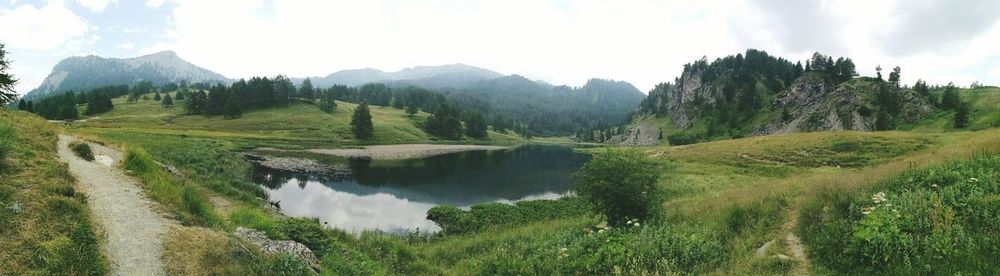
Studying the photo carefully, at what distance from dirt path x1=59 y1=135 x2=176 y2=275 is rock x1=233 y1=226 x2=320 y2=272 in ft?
6.62

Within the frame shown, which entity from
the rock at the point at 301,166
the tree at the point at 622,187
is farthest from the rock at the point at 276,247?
the rock at the point at 301,166

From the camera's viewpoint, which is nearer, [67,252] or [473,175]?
[67,252]

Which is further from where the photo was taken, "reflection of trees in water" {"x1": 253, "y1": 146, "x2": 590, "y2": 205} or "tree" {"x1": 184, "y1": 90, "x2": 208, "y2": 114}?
"tree" {"x1": 184, "y1": 90, "x2": 208, "y2": 114}

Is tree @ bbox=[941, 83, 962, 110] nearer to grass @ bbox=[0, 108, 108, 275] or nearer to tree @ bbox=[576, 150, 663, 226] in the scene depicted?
tree @ bbox=[576, 150, 663, 226]

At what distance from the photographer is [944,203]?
11.5m

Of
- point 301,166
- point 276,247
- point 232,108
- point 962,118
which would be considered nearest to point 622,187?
point 276,247

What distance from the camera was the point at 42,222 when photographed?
34.0 ft

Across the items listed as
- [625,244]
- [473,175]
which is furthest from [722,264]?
[473,175]

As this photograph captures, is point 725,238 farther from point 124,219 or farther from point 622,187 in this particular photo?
point 124,219

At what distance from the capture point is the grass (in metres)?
8.88

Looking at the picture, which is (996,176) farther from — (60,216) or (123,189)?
(123,189)

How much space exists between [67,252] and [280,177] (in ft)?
148

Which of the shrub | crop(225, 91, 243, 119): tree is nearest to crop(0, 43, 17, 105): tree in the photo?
the shrub

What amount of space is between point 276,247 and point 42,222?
5.06 meters
